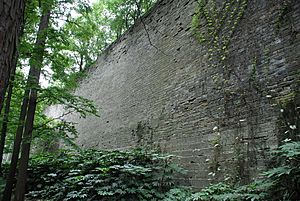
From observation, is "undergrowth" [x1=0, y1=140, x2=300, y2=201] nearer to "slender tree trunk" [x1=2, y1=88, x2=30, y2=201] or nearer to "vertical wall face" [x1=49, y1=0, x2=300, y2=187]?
"vertical wall face" [x1=49, y1=0, x2=300, y2=187]

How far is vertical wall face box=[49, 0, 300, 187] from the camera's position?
4.44m

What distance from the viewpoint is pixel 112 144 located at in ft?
→ 30.9

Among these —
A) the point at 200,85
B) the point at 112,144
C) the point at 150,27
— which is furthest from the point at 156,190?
the point at 150,27

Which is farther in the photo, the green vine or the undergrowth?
the green vine

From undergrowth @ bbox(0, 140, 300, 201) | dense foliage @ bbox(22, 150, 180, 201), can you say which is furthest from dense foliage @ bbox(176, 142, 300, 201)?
dense foliage @ bbox(22, 150, 180, 201)

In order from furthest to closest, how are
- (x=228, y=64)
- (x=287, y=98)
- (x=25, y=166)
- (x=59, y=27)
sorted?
(x=59, y=27)
(x=25, y=166)
(x=228, y=64)
(x=287, y=98)

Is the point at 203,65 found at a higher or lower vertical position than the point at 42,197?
higher

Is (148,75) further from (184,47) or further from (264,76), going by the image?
(264,76)

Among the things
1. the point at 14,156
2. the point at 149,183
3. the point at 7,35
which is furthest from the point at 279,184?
the point at 14,156

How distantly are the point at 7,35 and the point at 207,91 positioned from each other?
4.94 metres

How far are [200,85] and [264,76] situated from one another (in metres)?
1.64

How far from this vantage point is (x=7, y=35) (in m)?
1.19

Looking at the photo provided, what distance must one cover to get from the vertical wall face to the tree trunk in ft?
8.81

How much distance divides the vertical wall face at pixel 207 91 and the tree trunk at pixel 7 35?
8.81 feet
